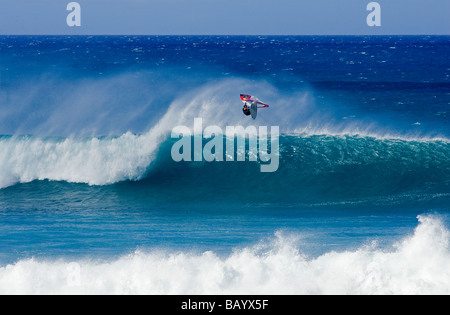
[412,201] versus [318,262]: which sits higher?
[412,201]

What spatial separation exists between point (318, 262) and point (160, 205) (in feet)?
19.1

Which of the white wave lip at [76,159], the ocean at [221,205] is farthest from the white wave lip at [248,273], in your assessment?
the white wave lip at [76,159]

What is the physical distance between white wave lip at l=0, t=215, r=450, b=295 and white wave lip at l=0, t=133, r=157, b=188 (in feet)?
21.4

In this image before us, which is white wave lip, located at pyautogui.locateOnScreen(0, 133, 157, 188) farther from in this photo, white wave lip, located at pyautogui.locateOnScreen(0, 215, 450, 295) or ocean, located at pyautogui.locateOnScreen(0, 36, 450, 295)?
white wave lip, located at pyautogui.locateOnScreen(0, 215, 450, 295)

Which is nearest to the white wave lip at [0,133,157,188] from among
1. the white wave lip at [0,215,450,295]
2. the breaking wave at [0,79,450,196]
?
the breaking wave at [0,79,450,196]

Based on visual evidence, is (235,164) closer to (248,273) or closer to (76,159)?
(76,159)

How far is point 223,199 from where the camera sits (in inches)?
627

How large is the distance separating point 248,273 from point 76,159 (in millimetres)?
9488

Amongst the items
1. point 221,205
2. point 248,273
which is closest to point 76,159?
point 221,205

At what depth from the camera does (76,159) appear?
18.2 metres

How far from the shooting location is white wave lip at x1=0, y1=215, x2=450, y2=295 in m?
10.3
